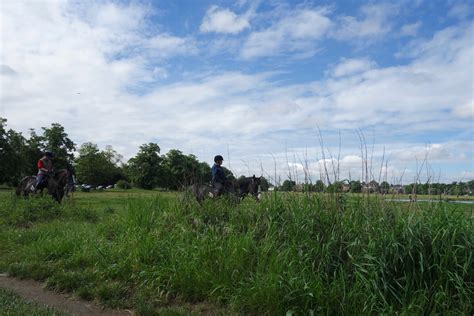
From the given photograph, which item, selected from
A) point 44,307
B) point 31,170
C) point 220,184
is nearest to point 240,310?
point 44,307

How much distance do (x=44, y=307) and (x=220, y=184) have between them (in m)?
7.50

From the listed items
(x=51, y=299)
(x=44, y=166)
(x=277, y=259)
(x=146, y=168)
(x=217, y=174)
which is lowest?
(x=51, y=299)

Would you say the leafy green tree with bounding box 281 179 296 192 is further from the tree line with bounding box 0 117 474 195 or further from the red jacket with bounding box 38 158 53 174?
the tree line with bounding box 0 117 474 195

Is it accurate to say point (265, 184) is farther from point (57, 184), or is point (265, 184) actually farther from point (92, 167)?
point (92, 167)

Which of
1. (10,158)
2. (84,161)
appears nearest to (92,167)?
(84,161)

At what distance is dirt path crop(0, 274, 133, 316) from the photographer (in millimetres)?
5073

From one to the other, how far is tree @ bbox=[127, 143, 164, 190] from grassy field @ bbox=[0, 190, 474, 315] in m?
66.7

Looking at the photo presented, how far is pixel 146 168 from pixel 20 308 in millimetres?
75413

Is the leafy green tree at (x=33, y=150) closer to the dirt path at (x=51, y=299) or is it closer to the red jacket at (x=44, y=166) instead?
the red jacket at (x=44, y=166)

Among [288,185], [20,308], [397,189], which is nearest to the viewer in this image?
[20,308]

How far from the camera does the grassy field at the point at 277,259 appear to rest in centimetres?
456

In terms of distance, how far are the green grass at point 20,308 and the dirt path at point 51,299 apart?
0.18 m

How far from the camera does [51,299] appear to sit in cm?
550

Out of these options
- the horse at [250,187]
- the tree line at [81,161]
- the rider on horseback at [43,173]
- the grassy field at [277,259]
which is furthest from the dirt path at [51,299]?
the tree line at [81,161]
